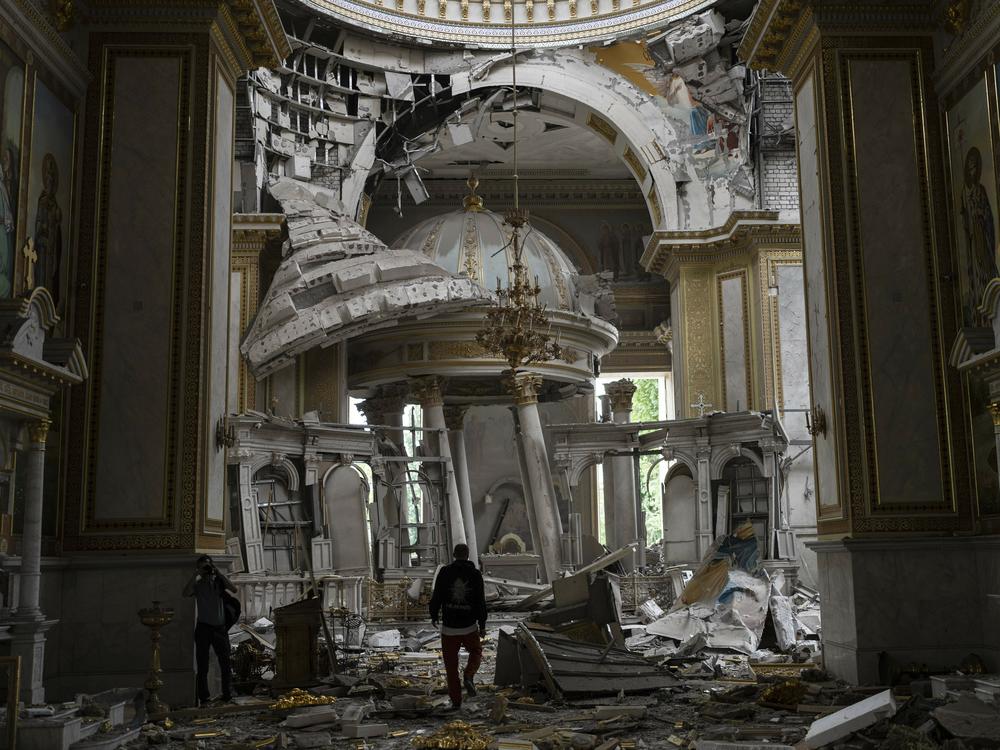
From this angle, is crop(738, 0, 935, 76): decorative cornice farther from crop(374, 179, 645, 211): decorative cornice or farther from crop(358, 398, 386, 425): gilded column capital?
crop(374, 179, 645, 211): decorative cornice

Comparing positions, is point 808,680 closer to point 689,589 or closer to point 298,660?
point 298,660

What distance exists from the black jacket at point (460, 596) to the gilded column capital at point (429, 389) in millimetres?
11893

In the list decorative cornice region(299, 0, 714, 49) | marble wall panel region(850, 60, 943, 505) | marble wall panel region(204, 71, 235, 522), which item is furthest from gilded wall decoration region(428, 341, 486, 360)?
marble wall panel region(850, 60, 943, 505)

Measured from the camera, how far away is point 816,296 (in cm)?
1188

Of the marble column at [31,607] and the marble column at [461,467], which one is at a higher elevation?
the marble column at [461,467]

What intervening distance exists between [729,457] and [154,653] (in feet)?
43.3

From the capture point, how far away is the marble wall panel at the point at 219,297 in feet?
36.0

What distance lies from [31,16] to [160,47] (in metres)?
1.56

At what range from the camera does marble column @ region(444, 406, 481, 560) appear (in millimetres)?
22109

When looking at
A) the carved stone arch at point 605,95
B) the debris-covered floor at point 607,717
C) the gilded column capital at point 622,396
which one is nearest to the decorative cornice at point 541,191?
the carved stone arch at point 605,95

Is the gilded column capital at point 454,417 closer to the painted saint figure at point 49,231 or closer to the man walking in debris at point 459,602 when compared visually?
the man walking in debris at point 459,602

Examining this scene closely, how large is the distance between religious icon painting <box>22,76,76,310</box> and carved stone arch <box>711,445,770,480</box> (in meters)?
13.2

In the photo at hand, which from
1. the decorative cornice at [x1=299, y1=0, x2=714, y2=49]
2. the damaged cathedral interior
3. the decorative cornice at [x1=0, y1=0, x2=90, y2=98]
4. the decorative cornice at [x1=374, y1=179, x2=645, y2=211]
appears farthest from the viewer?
the decorative cornice at [x1=374, y1=179, x2=645, y2=211]

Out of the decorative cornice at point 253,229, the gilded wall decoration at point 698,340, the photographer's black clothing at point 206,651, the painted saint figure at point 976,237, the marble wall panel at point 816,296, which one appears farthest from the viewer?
the gilded wall decoration at point 698,340
